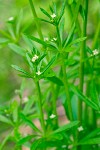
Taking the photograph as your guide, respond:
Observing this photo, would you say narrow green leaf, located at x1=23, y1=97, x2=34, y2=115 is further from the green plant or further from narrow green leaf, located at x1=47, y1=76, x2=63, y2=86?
narrow green leaf, located at x1=47, y1=76, x2=63, y2=86

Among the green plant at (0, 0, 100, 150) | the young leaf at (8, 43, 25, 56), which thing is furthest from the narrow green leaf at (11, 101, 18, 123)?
the young leaf at (8, 43, 25, 56)

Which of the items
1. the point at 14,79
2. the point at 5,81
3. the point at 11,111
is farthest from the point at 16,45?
the point at 14,79

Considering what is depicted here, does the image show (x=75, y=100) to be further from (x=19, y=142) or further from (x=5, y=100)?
(x=5, y=100)

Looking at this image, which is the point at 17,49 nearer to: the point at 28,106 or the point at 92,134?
the point at 28,106

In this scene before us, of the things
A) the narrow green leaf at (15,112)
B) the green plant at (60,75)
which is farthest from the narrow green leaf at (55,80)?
the narrow green leaf at (15,112)

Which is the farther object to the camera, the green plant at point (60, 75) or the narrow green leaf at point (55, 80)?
the narrow green leaf at point (55, 80)

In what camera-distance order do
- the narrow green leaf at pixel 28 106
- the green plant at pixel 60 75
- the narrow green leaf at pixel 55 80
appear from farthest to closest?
the narrow green leaf at pixel 28 106, the narrow green leaf at pixel 55 80, the green plant at pixel 60 75

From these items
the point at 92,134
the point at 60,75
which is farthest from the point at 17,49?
the point at 92,134

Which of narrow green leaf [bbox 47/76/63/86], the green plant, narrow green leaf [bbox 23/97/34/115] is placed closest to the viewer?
the green plant

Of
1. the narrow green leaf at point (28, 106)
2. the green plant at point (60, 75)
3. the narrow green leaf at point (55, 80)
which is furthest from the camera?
the narrow green leaf at point (28, 106)

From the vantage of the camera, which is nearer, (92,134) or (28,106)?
(92,134)

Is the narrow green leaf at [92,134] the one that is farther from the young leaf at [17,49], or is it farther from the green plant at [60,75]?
the young leaf at [17,49]
